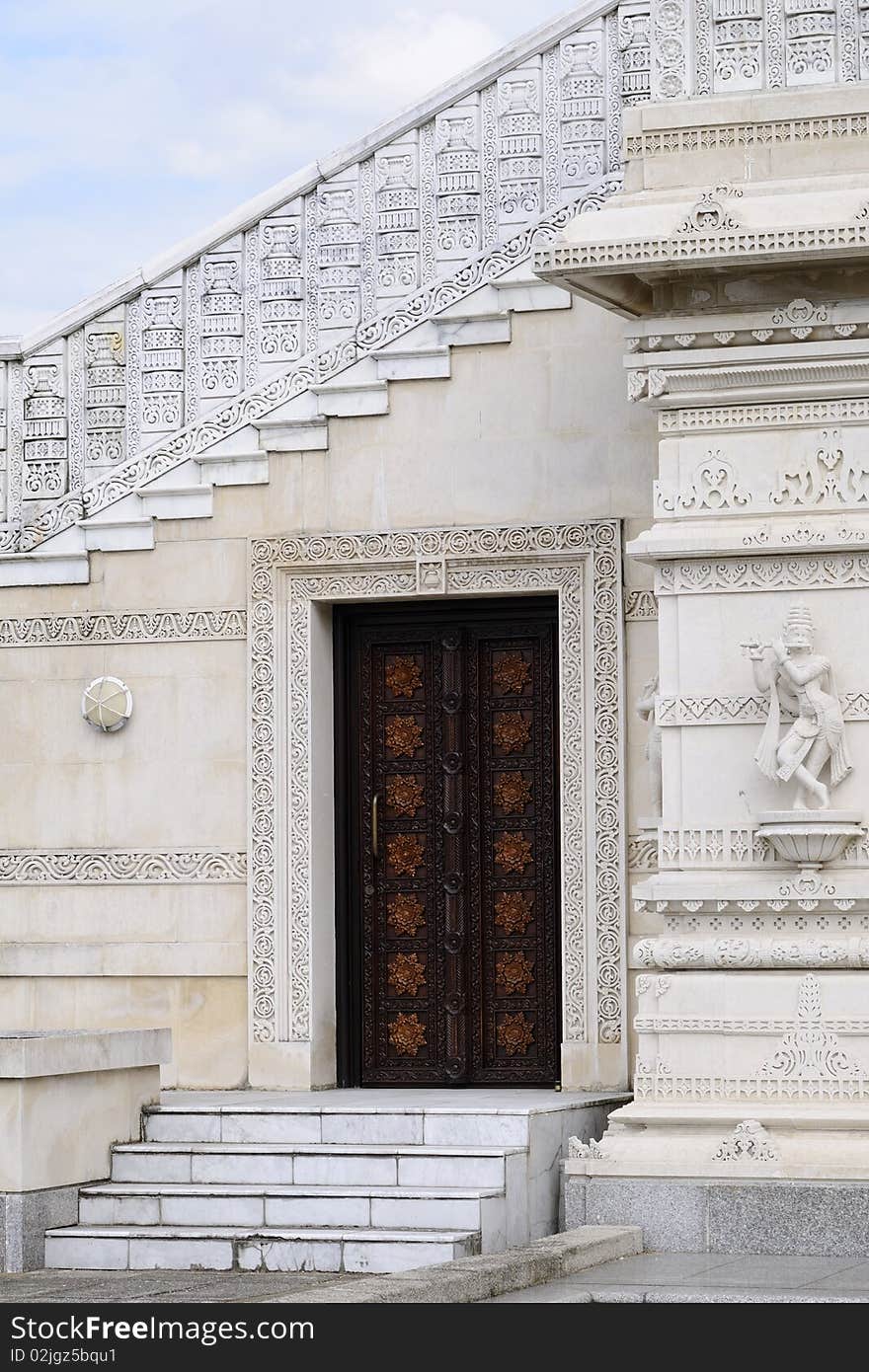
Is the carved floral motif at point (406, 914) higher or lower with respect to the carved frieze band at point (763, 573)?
lower

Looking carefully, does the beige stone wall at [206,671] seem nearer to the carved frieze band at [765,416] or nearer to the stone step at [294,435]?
the stone step at [294,435]

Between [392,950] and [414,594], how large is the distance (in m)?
1.87

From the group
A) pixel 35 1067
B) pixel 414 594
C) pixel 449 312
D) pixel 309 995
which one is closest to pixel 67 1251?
pixel 35 1067

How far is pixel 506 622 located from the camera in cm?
1190

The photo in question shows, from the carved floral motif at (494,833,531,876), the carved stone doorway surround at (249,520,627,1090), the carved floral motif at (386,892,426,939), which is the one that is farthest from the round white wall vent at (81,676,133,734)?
the carved floral motif at (494,833,531,876)

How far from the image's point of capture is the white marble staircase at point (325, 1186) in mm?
9242

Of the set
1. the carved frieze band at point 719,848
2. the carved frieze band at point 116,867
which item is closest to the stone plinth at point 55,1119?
the carved frieze band at point 116,867

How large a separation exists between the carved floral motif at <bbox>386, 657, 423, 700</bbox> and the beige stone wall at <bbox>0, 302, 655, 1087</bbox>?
29.8 inches

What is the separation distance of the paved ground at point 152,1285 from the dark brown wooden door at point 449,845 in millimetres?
2787

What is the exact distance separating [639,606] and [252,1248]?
384 centimetres

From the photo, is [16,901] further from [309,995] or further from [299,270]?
[299,270]

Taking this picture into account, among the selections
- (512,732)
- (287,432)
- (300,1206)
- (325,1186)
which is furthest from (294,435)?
(300,1206)

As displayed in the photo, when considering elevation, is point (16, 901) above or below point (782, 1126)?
above

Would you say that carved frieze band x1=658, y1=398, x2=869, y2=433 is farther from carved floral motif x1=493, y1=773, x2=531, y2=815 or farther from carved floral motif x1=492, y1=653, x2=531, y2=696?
carved floral motif x1=493, y1=773, x2=531, y2=815
